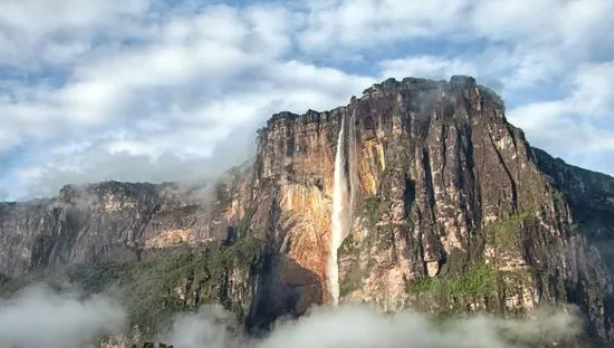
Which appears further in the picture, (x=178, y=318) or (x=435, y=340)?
(x=178, y=318)

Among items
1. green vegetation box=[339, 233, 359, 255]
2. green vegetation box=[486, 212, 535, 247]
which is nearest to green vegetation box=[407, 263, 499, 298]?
green vegetation box=[486, 212, 535, 247]

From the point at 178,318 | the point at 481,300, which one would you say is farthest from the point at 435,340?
the point at 178,318

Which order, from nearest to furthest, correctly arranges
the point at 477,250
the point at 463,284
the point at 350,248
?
the point at 463,284, the point at 477,250, the point at 350,248

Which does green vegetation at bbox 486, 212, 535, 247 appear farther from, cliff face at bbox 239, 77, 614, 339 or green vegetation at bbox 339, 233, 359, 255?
green vegetation at bbox 339, 233, 359, 255

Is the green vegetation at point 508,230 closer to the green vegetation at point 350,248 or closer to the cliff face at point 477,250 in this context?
the cliff face at point 477,250

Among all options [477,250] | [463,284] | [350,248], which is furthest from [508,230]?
[350,248]

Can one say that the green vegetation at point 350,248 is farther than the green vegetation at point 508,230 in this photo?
Yes

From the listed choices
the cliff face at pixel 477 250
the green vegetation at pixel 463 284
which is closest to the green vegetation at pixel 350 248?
the cliff face at pixel 477 250

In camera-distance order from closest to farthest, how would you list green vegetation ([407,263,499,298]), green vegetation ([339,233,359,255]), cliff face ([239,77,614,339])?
cliff face ([239,77,614,339]), green vegetation ([407,263,499,298]), green vegetation ([339,233,359,255])

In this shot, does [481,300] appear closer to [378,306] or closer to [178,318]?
[378,306]

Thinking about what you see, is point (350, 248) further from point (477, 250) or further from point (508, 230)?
point (508, 230)

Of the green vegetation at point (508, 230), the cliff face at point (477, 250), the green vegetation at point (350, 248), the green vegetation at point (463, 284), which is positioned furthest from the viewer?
the green vegetation at point (350, 248)
